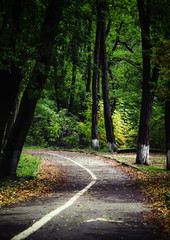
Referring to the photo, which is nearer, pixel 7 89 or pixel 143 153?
pixel 7 89

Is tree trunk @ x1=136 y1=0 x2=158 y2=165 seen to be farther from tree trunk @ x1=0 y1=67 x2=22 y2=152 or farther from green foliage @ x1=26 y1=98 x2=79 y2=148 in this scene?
green foliage @ x1=26 y1=98 x2=79 y2=148

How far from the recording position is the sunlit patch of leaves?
29.7 ft

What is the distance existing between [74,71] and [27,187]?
787 cm

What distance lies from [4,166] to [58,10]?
6.64 meters

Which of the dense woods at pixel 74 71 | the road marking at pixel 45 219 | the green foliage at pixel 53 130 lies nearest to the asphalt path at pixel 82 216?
the road marking at pixel 45 219

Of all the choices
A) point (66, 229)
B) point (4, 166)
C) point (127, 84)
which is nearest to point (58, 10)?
point (4, 166)

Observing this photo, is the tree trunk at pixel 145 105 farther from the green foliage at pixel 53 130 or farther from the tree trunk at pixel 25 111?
the green foliage at pixel 53 130

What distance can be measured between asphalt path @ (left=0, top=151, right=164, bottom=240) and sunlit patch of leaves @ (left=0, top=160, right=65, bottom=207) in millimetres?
545

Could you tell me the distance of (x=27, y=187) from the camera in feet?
35.2

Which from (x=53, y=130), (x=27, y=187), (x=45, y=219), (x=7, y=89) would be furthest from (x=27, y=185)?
(x=53, y=130)

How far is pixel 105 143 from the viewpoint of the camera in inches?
1202

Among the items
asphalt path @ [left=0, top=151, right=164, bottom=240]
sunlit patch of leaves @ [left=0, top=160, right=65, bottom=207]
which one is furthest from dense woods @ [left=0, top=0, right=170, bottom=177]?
asphalt path @ [left=0, top=151, right=164, bottom=240]

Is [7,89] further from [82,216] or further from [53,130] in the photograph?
[53,130]

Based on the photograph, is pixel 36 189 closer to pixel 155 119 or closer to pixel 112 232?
pixel 112 232
